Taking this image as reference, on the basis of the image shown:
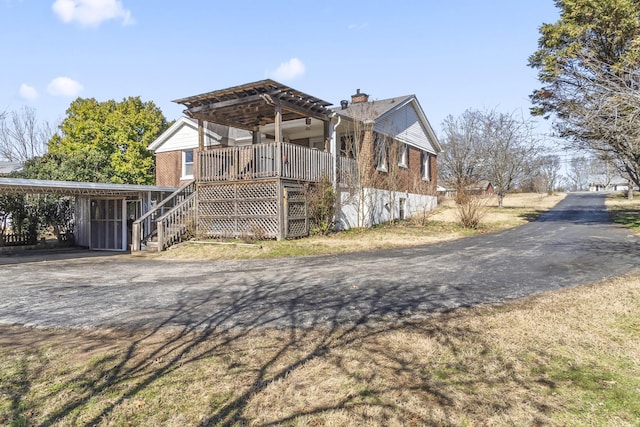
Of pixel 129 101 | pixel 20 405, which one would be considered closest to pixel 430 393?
pixel 20 405

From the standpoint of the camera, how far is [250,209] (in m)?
15.0

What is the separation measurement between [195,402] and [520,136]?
34.2m

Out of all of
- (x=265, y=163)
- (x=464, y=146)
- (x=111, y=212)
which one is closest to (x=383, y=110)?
(x=265, y=163)

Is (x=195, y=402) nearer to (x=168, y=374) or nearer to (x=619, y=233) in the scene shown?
(x=168, y=374)

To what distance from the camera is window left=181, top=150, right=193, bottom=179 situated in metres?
21.9

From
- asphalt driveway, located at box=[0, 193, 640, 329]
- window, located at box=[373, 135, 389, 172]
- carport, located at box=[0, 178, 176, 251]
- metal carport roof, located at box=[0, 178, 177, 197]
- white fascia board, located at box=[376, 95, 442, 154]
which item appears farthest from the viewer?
white fascia board, located at box=[376, 95, 442, 154]

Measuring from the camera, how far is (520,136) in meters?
32.0

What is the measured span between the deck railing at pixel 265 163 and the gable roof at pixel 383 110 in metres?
2.68

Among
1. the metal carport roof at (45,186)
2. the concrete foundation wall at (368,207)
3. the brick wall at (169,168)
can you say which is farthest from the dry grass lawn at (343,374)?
the brick wall at (169,168)

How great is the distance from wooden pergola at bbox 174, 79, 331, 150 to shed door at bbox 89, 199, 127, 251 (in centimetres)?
477

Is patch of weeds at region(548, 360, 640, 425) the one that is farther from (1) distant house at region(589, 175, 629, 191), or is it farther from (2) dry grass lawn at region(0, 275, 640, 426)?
(1) distant house at region(589, 175, 629, 191)

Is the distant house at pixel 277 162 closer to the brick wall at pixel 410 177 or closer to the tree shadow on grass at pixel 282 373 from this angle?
the brick wall at pixel 410 177

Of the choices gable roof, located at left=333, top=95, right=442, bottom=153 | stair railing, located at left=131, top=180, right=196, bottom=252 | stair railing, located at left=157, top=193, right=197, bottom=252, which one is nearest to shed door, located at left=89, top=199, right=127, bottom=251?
stair railing, located at left=131, top=180, right=196, bottom=252

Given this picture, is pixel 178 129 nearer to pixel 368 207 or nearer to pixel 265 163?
pixel 265 163
